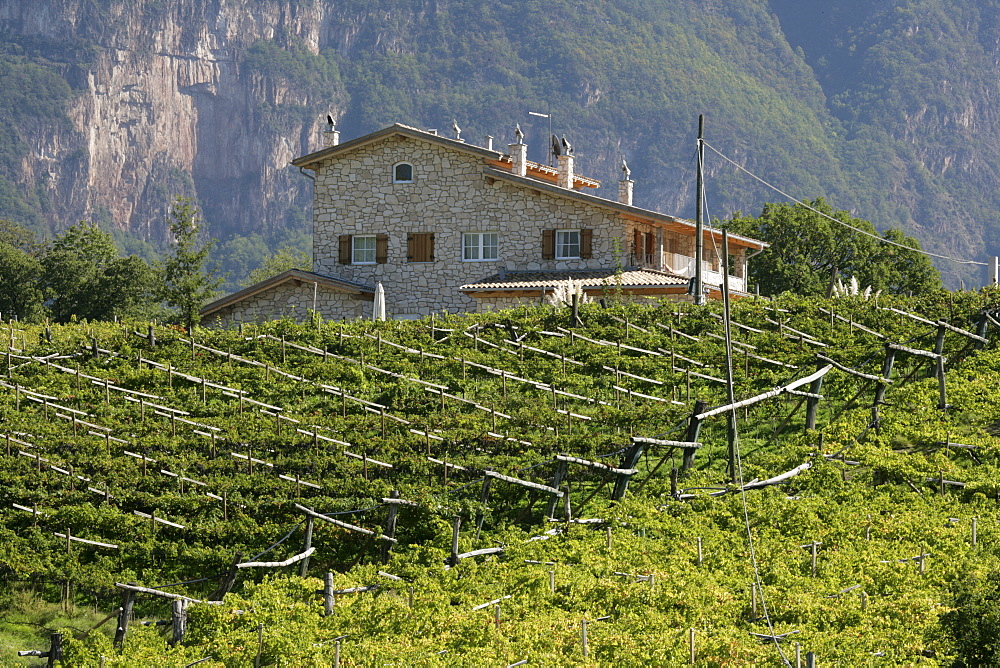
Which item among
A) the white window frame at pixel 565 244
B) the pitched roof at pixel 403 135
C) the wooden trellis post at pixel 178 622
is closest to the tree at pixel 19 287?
the pitched roof at pixel 403 135

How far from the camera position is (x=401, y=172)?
39.4 meters

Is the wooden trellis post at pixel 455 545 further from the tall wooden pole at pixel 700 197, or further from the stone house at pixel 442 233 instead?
the stone house at pixel 442 233

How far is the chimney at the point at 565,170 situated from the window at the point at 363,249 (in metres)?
6.18

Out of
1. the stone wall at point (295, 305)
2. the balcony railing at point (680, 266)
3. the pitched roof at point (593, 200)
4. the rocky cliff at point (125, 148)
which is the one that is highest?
the rocky cliff at point (125, 148)

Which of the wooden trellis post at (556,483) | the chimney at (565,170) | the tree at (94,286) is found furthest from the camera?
the tree at (94,286)

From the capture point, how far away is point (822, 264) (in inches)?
2073

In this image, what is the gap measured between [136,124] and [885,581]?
18831cm

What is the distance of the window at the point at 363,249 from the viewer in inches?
1555

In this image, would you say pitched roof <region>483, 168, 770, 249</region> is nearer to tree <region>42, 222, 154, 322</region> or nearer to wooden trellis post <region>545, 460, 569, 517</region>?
wooden trellis post <region>545, 460, 569, 517</region>

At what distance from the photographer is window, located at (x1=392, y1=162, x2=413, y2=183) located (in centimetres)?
3928

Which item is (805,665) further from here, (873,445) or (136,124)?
(136,124)

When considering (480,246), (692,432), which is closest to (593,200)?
(480,246)

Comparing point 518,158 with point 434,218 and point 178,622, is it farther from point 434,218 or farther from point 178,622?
point 178,622

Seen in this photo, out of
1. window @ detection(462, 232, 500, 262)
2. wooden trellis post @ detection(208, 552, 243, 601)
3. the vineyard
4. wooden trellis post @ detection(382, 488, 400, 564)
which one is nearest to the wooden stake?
the vineyard
